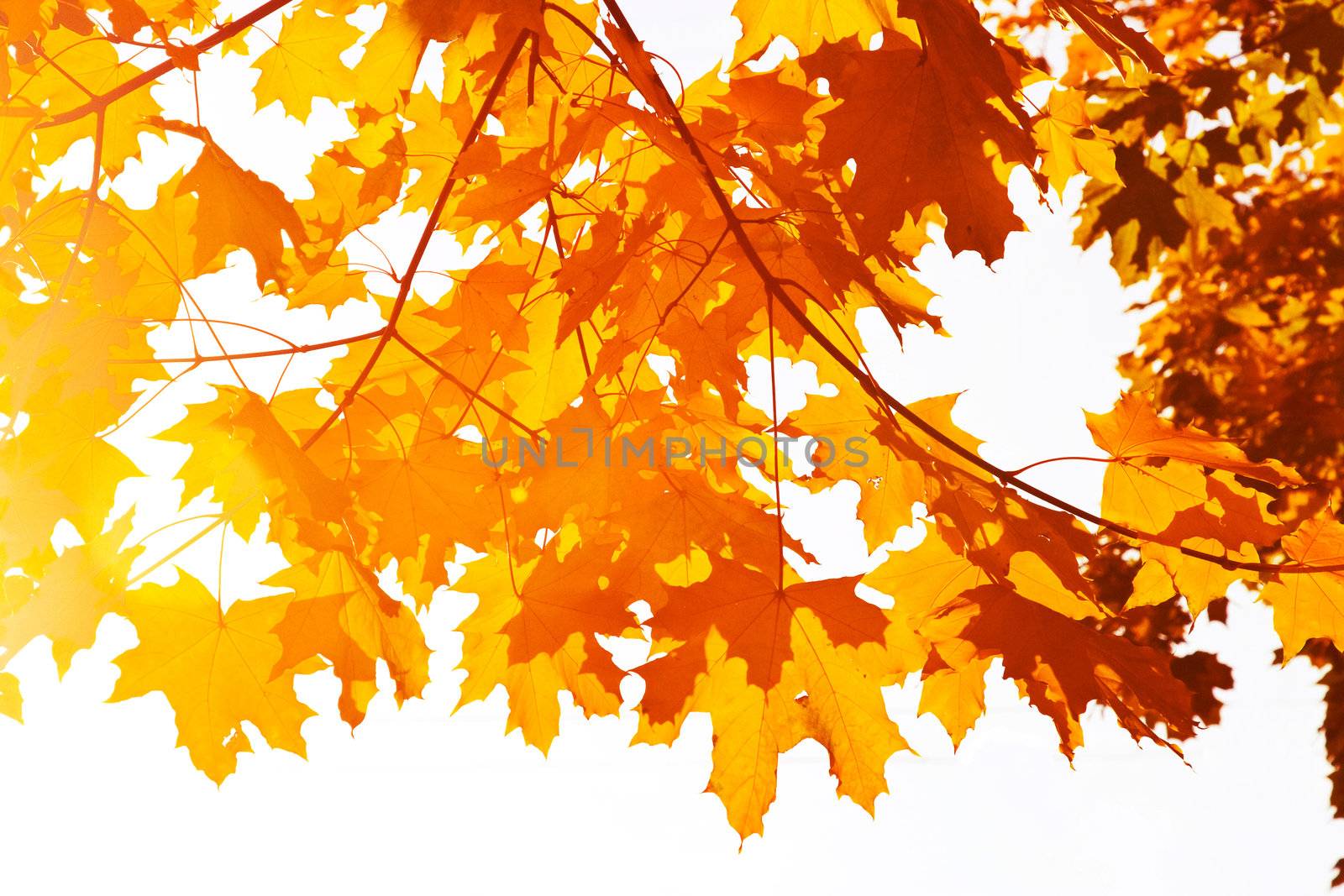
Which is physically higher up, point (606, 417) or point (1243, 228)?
point (1243, 228)

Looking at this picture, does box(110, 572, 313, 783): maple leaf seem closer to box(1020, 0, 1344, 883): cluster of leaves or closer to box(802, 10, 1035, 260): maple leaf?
box(802, 10, 1035, 260): maple leaf

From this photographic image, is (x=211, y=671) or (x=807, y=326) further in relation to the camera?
(x=211, y=671)

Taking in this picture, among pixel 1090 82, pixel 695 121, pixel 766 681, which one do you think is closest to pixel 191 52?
pixel 695 121

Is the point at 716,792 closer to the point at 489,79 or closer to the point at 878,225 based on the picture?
the point at 878,225

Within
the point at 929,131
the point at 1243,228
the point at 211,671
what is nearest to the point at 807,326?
the point at 929,131

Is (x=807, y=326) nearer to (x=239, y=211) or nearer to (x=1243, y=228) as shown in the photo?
(x=239, y=211)

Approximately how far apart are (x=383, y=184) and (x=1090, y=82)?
376 cm

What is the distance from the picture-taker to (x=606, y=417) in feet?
5.36

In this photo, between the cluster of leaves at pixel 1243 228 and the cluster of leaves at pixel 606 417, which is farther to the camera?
the cluster of leaves at pixel 1243 228

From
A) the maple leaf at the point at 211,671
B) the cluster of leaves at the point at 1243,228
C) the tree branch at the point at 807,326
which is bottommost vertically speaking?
the maple leaf at the point at 211,671

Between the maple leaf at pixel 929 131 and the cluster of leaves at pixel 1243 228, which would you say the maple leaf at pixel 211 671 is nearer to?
the maple leaf at pixel 929 131

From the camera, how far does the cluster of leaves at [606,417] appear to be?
5.00 ft

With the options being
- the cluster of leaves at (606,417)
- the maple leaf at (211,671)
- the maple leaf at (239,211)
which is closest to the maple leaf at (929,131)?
the cluster of leaves at (606,417)

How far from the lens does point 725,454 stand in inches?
67.0
